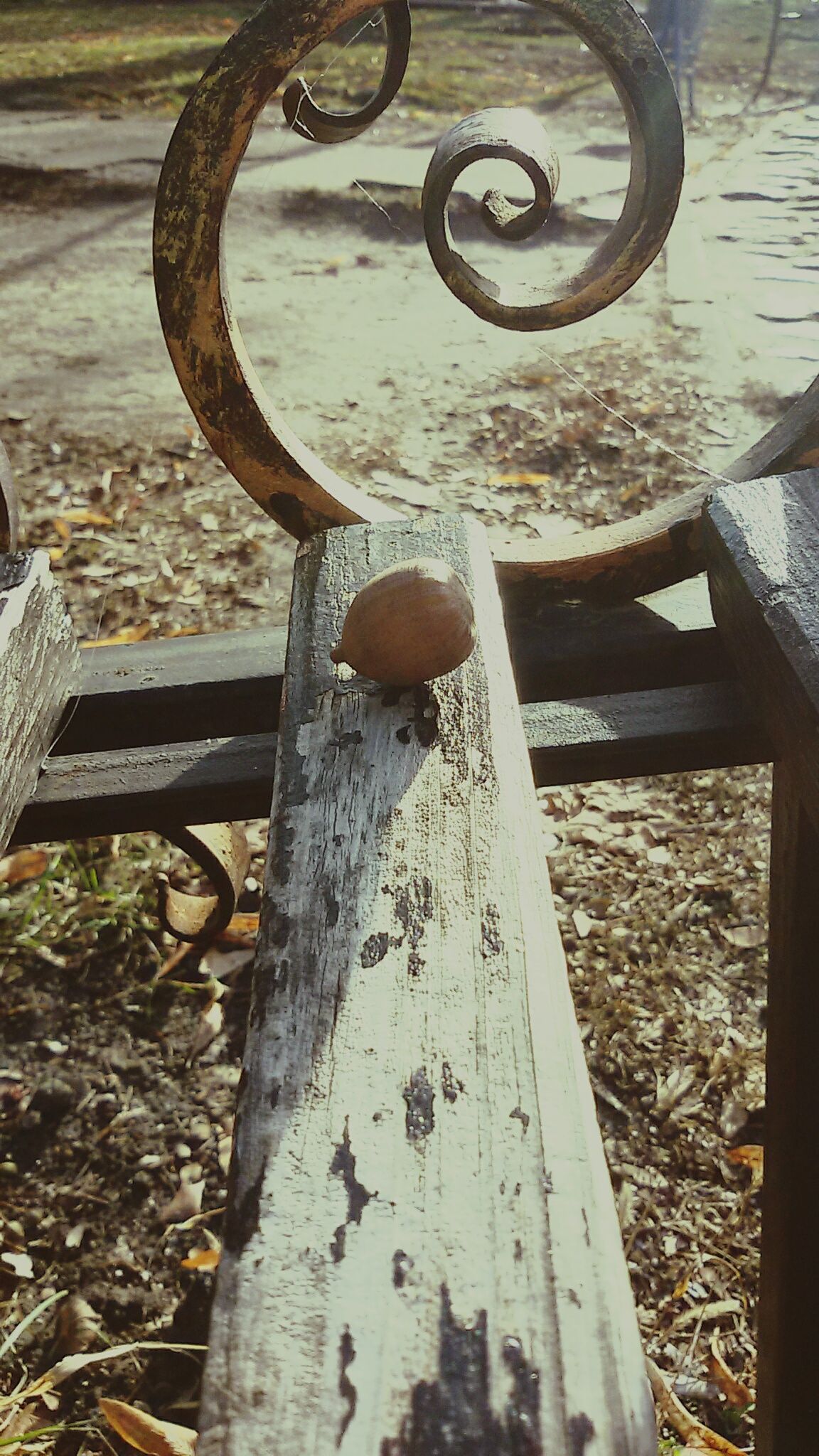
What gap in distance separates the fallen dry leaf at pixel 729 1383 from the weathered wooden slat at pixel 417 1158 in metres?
1.10

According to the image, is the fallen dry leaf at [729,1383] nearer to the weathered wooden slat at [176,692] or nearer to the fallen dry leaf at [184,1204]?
the fallen dry leaf at [184,1204]

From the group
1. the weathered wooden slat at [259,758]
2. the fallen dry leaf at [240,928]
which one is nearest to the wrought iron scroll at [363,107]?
the weathered wooden slat at [259,758]

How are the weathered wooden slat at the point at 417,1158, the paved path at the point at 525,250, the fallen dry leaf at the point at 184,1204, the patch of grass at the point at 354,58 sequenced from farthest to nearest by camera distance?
1. the patch of grass at the point at 354,58
2. the paved path at the point at 525,250
3. the fallen dry leaf at the point at 184,1204
4. the weathered wooden slat at the point at 417,1158

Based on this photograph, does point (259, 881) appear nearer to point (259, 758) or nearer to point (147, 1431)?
point (147, 1431)

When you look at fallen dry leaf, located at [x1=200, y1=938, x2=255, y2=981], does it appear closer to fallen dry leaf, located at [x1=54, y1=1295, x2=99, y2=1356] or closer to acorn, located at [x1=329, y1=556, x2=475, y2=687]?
fallen dry leaf, located at [x1=54, y1=1295, x2=99, y2=1356]

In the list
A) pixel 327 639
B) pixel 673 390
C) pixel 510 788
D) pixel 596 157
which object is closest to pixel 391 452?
pixel 673 390

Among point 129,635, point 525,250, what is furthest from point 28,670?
point 525,250

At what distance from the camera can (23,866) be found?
6.98 ft

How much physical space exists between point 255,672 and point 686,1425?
107cm

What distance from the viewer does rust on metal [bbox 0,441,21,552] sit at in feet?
4.17

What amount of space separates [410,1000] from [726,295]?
4.16m

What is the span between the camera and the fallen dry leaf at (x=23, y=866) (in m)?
2.11

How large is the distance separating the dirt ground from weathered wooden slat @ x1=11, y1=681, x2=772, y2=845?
0.57 meters

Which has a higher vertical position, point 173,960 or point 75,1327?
point 173,960
